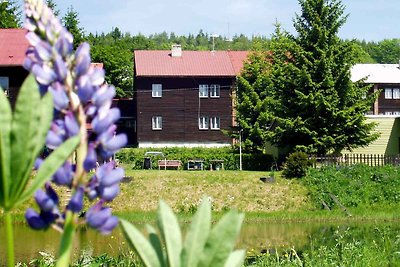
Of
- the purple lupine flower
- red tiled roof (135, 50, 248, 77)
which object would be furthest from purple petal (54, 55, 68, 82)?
red tiled roof (135, 50, 248, 77)

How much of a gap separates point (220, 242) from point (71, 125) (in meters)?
0.43

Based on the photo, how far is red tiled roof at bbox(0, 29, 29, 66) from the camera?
41.1m

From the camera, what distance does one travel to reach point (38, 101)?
1.56m

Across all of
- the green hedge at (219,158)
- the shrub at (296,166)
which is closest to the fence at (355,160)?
the shrub at (296,166)

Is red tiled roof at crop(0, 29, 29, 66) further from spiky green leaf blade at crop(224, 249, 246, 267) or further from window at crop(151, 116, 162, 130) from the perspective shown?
spiky green leaf blade at crop(224, 249, 246, 267)

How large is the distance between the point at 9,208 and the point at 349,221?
26.0 metres

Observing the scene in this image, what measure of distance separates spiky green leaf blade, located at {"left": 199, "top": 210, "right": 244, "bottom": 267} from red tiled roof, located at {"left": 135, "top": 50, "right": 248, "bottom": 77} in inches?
2236

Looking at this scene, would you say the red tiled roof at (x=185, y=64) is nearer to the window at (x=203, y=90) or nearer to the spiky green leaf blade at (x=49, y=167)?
the window at (x=203, y=90)

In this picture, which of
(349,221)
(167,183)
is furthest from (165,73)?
(349,221)

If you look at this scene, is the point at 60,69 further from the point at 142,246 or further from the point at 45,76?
the point at 142,246

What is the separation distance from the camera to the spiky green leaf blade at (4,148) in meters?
1.49

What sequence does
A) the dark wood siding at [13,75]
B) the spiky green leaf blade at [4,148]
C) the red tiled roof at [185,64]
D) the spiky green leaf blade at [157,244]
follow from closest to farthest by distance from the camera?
1. the spiky green leaf blade at [4,148]
2. the spiky green leaf blade at [157,244]
3. the dark wood siding at [13,75]
4. the red tiled roof at [185,64]

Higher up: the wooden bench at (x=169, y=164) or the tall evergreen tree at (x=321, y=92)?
the tall evergreen tree at (x=321, y=92)

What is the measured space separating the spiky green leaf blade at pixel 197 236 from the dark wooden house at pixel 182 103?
5632cm
